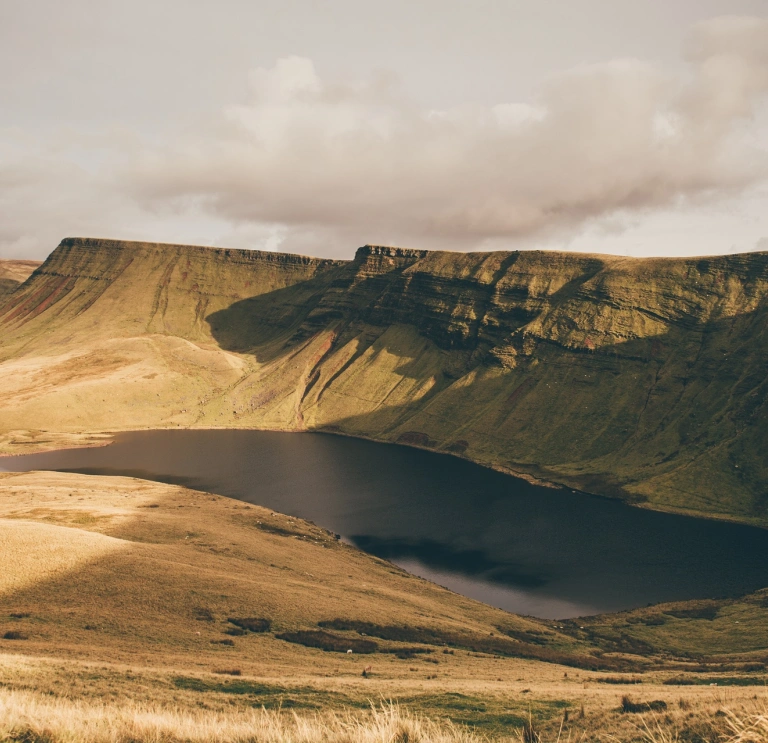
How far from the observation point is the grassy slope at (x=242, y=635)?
2723cm

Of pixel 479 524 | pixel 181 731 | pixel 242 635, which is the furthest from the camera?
pixel 479 524

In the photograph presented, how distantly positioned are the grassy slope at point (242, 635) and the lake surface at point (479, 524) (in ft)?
49.9

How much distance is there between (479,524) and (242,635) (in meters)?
79.9

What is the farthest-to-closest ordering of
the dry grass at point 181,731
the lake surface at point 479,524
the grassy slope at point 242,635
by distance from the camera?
the lake surface at point 479,524 → the grassy slope at point 242,635 → the dry grass at point 181,731

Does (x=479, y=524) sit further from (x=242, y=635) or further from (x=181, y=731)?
(x=181, y=731)

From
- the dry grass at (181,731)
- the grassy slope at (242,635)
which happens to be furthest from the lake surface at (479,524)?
the dry grass at (181,731)

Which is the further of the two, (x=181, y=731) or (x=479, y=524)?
A: (x=479, y=524)

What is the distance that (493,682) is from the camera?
37.4 meters

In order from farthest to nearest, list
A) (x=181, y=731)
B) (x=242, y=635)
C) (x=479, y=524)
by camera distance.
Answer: (x=479, y=524) → (x=242, y=635) → (x=181, y=731)

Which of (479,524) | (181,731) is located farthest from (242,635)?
(479,524)

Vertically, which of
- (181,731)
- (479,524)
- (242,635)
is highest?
(181,731)

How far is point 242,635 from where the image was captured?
48094 millimetres

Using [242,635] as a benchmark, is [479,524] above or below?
below

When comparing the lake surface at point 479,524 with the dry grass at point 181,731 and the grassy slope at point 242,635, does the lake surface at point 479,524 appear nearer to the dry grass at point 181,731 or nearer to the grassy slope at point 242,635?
the grassy slope at point 242,635
